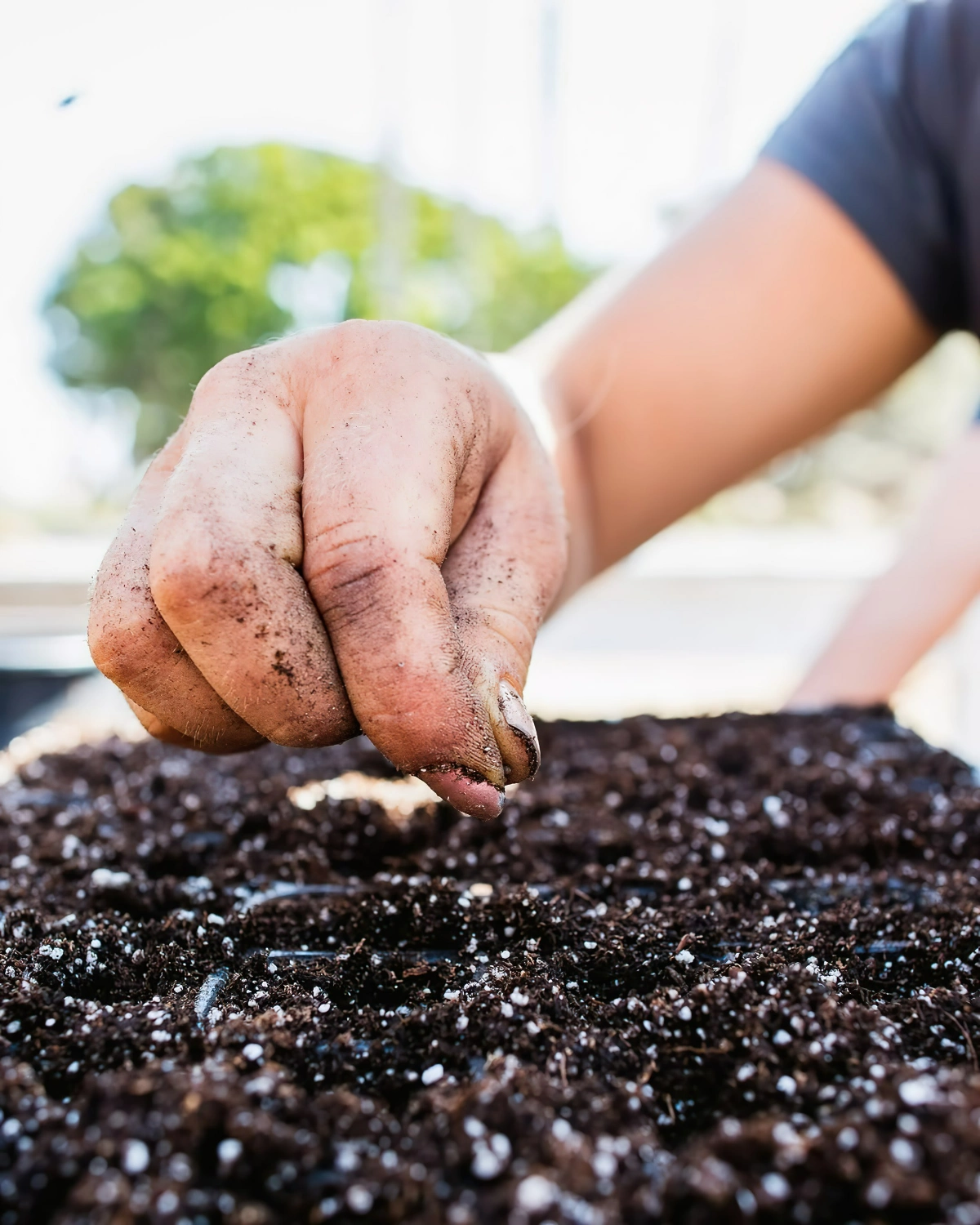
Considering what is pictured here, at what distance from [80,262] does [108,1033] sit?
6.43 metres

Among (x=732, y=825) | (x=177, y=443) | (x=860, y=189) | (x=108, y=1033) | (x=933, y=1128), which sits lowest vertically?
(x=732, y=825)

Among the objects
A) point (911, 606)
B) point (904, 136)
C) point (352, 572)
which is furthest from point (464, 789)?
point (904, 136)

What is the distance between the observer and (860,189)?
126cm

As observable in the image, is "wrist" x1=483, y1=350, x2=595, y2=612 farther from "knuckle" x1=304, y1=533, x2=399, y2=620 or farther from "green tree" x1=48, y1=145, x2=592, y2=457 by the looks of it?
"green tree" x1=48, y1=145, x2=592, y2=457

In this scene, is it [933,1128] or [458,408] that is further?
[458,408]

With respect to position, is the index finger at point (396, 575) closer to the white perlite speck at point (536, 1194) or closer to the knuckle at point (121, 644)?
the knuckle at point (121, 644)

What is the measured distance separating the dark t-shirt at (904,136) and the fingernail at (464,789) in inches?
43.7

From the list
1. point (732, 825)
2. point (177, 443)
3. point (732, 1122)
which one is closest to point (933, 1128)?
point (732, 1122)

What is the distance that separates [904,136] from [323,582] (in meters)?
1.24

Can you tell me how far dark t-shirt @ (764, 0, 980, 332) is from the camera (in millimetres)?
1254

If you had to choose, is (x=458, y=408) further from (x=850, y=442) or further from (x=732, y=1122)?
(x=850, y=442)

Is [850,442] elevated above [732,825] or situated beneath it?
situated beneath

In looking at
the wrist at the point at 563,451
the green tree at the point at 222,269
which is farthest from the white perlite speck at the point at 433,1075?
the green tree at the point at 222,269

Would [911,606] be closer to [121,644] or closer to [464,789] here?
[464,789]
